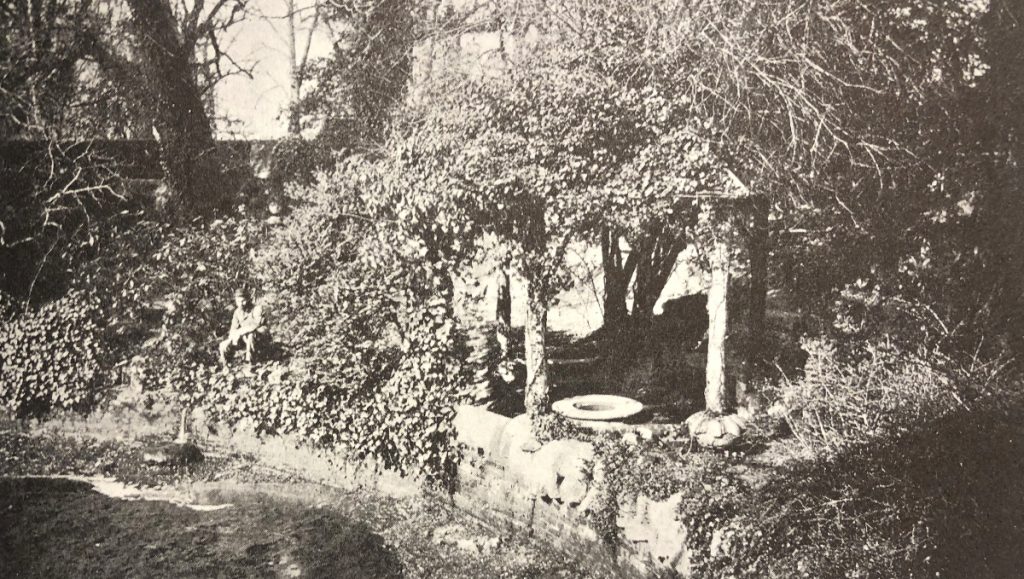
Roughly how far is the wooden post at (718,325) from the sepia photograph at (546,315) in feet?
0.11

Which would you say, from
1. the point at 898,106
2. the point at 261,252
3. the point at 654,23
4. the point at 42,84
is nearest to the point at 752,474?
the point at 898,106

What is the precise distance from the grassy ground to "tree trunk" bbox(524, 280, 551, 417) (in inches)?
67.3

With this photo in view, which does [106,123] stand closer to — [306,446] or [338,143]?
[338,143]

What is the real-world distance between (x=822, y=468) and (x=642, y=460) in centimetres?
159

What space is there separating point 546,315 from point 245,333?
177 inches

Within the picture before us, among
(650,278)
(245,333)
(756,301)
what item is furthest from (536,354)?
(245,333)

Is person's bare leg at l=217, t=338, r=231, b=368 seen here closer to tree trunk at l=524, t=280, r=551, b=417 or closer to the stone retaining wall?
the stone retaining wall

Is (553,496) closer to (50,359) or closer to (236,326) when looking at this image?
(236,326)

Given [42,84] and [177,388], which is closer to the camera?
[177,388]

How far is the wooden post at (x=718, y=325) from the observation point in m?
7.75

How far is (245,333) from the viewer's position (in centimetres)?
968

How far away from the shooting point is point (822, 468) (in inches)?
201

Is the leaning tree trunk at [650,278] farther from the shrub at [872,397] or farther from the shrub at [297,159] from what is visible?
the shrub at [297,159]

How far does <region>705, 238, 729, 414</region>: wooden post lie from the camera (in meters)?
7.75
